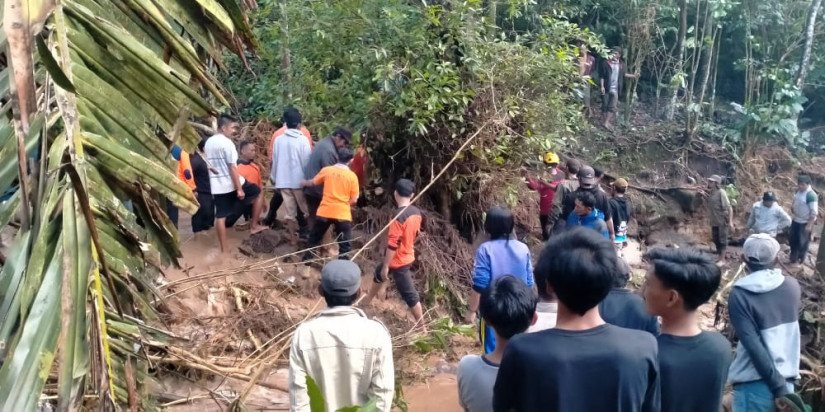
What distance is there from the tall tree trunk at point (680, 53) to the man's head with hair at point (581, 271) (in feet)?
39.5

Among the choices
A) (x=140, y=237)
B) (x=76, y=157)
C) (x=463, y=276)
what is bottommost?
(x=463, y=276)

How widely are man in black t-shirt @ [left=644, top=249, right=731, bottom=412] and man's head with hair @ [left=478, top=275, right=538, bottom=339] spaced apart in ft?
1.65

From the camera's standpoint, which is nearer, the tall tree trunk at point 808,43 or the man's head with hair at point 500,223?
the man's head with hair at point 500,223

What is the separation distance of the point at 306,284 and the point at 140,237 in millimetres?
5367

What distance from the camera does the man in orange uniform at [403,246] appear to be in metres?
6.17

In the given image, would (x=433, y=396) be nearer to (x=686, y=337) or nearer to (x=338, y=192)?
(x=338, y=192)

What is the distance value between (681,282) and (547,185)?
248 inches

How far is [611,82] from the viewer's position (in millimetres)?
13445

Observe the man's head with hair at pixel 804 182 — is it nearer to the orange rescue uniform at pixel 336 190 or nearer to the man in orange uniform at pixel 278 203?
the orange rescue uniform at pixel 336 190

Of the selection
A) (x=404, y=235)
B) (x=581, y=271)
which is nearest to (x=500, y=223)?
(x=404, y=235)

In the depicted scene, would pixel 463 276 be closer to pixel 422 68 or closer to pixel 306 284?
pixel 306 284

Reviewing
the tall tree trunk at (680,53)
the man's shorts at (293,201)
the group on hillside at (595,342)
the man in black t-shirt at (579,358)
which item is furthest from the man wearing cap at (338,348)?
the tall tree trunk at (680,53)

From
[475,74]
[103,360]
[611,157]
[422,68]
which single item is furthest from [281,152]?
[611,157]

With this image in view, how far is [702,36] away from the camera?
43.9 ft
